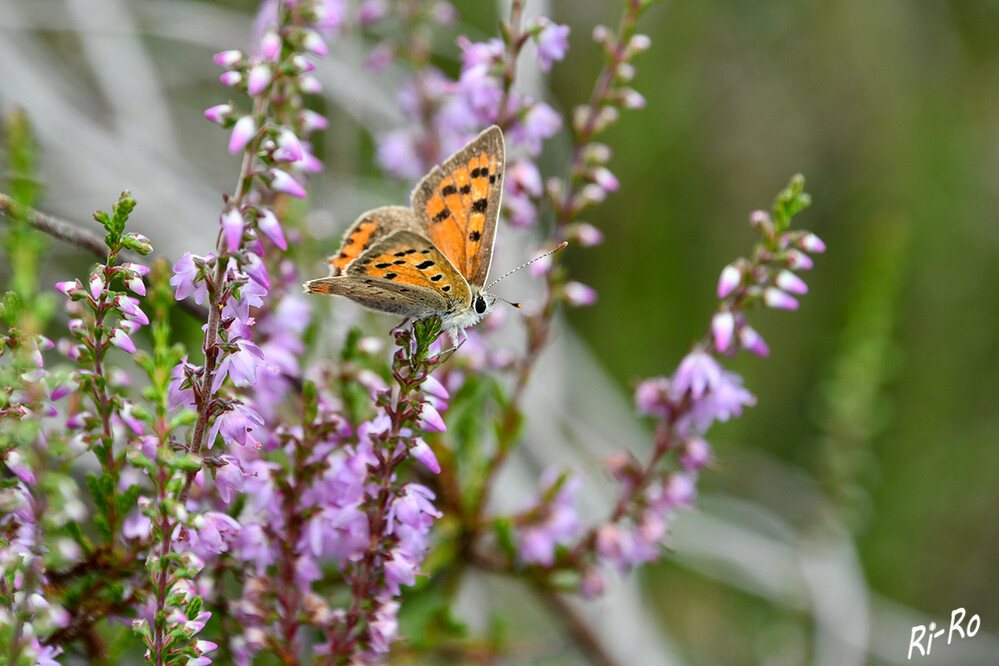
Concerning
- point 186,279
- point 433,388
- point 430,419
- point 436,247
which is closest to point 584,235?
point 436,247

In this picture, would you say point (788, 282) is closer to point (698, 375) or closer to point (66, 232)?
point (698, 375)

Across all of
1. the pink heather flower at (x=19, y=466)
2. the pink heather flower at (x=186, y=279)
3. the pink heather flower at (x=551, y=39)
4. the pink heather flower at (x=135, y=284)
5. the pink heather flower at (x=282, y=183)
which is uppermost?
the pink heather flower at (x=551, y=39)

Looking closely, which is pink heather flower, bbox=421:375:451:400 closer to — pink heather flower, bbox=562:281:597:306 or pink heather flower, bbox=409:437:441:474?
pink heather flower, bbox=409:437:441:474

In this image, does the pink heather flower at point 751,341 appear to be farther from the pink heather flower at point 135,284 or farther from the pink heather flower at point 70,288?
the pink heather flower at point 70,288

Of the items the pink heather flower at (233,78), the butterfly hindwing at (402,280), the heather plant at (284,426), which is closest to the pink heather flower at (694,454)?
the heather plant at (284,426)

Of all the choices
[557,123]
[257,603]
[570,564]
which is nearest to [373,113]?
[557,123]
